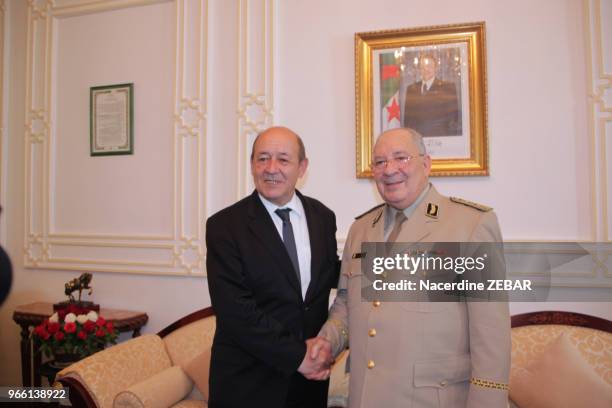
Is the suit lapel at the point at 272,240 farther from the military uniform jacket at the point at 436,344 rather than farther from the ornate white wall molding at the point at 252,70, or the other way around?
the ornate white wall molding at the point at 252,70

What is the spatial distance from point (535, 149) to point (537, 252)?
2.18 ft

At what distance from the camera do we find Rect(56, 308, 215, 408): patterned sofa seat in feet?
9.18

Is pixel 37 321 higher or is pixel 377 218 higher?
pixel 377 218

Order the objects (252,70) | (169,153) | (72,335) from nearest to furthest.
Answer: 1. (72,335)
2. (252,70)
3. (169,153)

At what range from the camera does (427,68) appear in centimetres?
328

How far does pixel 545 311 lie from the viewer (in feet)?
9.75

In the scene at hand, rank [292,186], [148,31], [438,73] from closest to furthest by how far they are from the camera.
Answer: [292,186], [438,73], [148,31]

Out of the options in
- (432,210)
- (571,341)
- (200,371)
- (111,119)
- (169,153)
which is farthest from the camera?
(111,119)

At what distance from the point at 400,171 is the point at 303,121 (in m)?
1.79

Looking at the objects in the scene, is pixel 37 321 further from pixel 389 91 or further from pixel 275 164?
pixel 389 91

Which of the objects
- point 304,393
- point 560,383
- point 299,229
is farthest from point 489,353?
point 560,383

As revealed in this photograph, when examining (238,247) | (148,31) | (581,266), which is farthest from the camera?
(148,31)

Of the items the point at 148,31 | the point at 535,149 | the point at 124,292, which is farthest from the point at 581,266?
the point at 148,31

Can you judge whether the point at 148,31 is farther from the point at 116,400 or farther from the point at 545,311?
the point at 545,311
